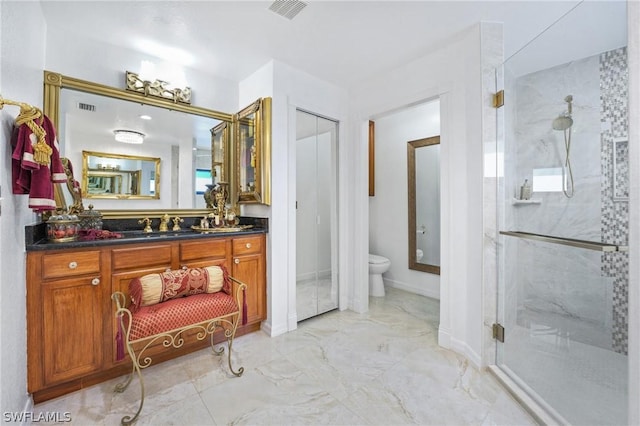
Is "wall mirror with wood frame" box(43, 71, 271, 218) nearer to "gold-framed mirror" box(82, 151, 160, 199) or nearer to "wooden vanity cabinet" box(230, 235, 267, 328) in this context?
"gold-framed mirror" box(82, 151, 160, 199)

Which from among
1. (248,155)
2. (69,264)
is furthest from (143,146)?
(69,264)

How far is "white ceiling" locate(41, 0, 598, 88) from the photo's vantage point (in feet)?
5.96

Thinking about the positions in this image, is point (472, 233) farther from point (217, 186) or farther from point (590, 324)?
point (217, 186)

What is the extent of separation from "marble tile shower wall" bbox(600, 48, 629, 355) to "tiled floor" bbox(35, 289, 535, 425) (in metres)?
0.79

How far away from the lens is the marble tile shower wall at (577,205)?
1.46 meters

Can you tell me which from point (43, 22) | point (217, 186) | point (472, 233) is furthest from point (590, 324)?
point (43, 22)

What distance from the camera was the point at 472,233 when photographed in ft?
6.78

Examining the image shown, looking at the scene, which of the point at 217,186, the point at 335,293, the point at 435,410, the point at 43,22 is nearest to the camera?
the point at 435,410

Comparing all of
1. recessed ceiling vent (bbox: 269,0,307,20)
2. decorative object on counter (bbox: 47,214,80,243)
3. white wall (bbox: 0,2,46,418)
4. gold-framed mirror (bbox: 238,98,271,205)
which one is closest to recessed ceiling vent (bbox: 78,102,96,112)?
white wall (bbox: 0,2,46,418)

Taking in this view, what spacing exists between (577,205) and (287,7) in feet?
7.42

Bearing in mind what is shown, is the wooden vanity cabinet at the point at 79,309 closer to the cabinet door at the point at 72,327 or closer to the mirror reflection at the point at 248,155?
the cabinet door at the point at 72,327

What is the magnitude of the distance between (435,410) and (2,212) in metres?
2.37

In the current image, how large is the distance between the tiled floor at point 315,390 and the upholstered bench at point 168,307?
0.13 metres

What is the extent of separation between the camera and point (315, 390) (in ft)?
5.62
